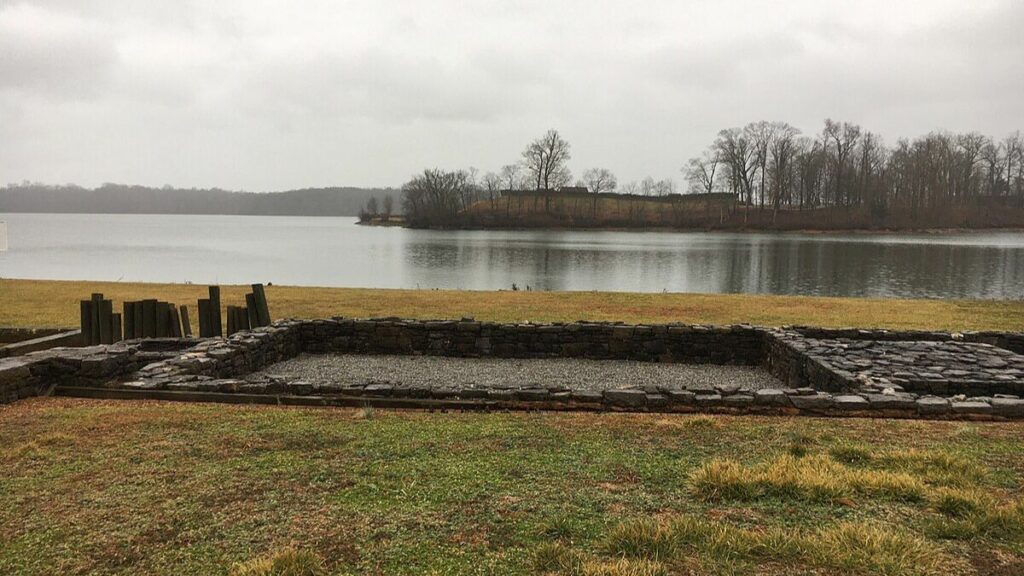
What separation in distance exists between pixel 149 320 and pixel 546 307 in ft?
33.8

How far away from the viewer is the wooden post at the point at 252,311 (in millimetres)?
12906

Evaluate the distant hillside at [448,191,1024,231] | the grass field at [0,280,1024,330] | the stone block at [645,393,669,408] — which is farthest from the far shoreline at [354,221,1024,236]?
the stone block at [645,393,669,408]

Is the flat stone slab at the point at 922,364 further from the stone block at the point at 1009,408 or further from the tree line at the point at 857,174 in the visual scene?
the tree line at the point at 857,174

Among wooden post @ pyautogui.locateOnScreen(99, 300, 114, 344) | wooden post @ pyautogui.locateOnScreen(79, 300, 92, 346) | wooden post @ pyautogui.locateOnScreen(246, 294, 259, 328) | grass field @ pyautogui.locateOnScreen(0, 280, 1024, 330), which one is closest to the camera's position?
wooden post @ pyautogui.locateOnScreen(79, 300, 92, 346)

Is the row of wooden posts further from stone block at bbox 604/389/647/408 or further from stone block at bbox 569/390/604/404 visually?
stone block at bbox 604/389/647/408

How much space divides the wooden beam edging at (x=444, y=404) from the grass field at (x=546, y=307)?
7.88 meters

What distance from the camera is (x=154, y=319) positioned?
39.0 feet

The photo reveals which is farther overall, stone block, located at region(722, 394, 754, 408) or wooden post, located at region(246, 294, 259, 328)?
wooden post, located at region(246, 294, 259, 328)

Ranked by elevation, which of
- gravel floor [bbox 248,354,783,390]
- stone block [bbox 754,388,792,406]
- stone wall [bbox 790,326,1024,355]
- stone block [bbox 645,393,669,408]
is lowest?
gravel floor [bbox 248,354,783,390]

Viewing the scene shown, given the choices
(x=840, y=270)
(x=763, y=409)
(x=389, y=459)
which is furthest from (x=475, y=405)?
(x=840, y=270)

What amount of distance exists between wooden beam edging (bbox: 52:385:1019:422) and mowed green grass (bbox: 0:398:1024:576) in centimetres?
67

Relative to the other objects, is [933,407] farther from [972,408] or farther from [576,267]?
[576,267]

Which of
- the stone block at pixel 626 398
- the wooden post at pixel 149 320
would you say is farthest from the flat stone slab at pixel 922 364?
the wooden post at pixel 149 320

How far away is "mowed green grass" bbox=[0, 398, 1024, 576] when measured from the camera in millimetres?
3500
